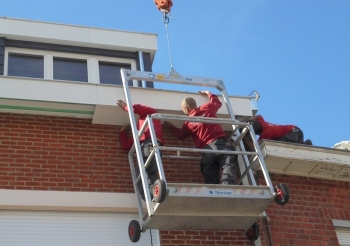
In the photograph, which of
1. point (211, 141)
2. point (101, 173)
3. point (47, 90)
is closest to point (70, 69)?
point (47, 90)

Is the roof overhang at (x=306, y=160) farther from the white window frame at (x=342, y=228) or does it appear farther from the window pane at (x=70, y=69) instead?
the window pane at (x=70, y=69)

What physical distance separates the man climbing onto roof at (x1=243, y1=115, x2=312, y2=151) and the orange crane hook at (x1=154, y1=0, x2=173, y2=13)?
8.21 ft

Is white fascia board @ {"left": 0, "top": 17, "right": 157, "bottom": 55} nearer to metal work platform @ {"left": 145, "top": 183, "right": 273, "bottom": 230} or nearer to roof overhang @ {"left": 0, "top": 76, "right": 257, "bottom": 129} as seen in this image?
roof overhang @ {"left": 0, "top": 76, "right": 257, "bottom": 129}

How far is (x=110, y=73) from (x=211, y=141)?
2.92 meters

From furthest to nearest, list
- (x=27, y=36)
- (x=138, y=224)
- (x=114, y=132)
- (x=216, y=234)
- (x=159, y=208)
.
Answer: (x=27, y=36), (x=114, y=132), (x=216, y=234), (x=138, y=224), (x=159, y=208)

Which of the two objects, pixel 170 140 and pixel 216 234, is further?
pixel 170 140

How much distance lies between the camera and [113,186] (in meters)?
8.12

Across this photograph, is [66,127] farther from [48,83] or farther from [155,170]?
[155,170]

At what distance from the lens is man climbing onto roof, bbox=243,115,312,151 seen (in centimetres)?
917

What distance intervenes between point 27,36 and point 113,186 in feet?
10.6

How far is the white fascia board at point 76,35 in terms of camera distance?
32.1 feet

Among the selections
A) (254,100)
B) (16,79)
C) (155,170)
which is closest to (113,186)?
(155,170)

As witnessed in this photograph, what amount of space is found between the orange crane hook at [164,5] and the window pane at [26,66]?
216 cm

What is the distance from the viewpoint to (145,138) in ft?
25.8
